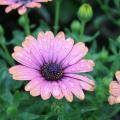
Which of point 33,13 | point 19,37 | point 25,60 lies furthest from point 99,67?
point 33,13

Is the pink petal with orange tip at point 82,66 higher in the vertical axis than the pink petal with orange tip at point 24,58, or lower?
lower

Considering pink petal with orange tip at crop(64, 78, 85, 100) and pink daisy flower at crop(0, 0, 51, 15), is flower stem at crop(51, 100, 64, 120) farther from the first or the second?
pink daisy flower at crop(0, 0, 51, 15)

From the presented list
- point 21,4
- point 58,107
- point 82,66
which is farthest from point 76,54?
point 21,4

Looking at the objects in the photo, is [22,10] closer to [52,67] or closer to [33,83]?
[52,67]

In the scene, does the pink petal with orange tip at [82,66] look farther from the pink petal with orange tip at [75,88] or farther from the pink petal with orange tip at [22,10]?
the pink petal with orange tip at [22,10]

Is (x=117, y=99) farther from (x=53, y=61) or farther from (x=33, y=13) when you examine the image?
(x=33, y=13)

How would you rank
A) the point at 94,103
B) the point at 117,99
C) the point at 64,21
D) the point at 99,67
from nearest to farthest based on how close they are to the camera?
the point at 117,99 → the point at 94,103 → the point at 99,67 → the point at 64,21

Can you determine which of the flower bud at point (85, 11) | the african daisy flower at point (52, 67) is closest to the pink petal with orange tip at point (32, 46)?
the african daisy flower at point (52, 67)
